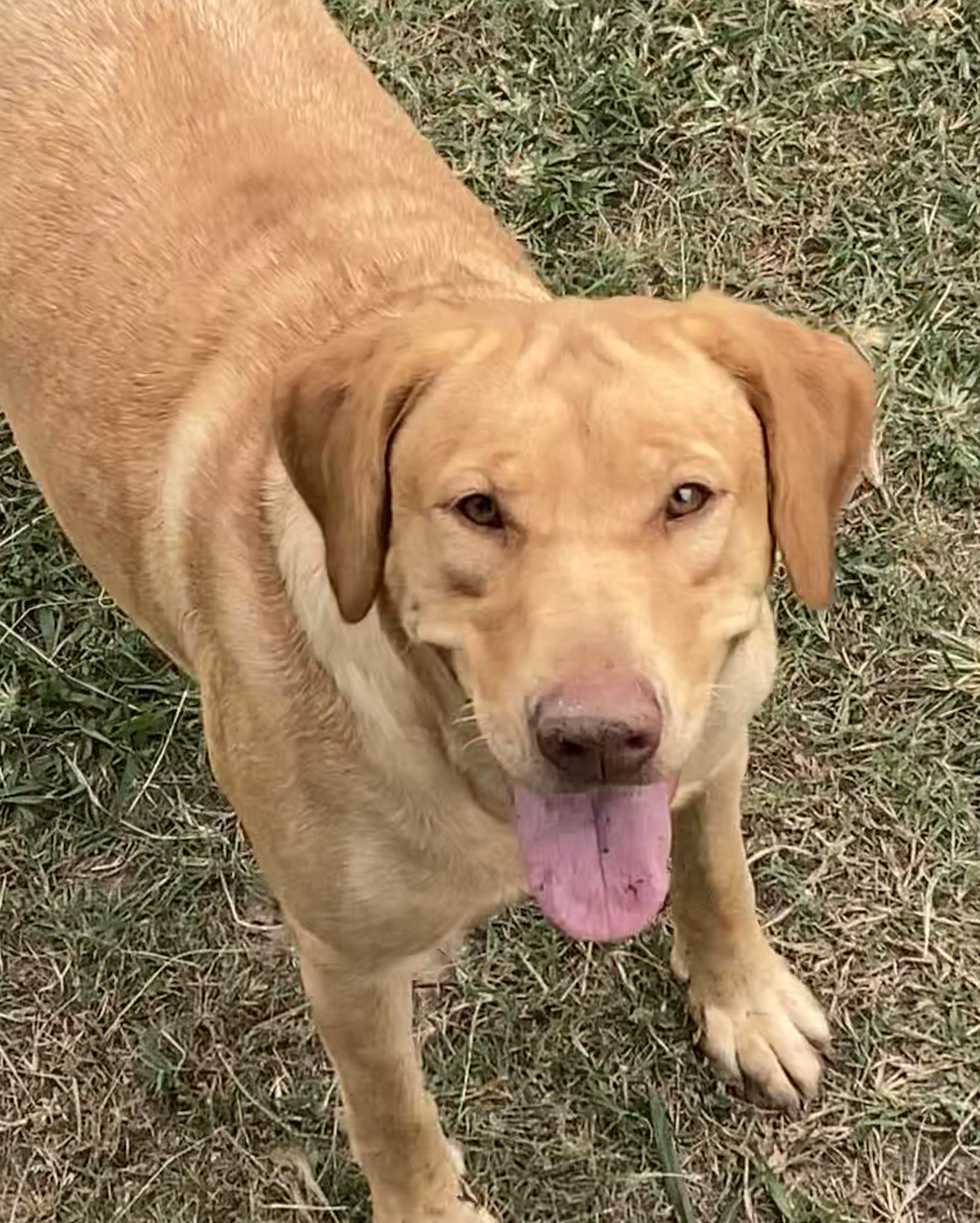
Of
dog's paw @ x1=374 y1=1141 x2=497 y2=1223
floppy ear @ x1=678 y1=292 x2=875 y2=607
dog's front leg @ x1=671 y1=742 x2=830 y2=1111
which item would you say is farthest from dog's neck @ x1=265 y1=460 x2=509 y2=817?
dog's paw @ x1=374 y1=1141 x2=497 y2=1223

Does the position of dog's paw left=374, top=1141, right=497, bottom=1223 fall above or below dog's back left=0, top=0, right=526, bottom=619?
below

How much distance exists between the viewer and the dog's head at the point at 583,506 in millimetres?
2186

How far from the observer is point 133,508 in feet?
10.2

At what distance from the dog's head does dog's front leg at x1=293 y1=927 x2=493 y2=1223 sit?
1.95 feet

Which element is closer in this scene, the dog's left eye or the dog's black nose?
the dog's black nose

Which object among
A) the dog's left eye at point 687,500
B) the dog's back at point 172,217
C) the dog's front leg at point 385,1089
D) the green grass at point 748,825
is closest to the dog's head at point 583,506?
the dog's left eye at point 687,500

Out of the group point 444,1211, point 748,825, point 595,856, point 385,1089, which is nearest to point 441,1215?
point 444,1211

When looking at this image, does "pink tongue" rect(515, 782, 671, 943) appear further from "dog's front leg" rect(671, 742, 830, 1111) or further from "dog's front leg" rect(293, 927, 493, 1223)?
"dog's front leg" rect(671, 742, 830, 1111)

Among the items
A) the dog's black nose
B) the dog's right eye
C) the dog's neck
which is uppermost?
the dog's right eye

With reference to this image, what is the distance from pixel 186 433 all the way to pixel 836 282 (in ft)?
6.51

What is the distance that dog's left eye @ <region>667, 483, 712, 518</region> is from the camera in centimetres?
225

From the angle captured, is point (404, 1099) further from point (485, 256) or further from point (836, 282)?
point (836, 282)

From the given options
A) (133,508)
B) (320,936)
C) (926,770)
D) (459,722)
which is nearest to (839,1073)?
(926,770)

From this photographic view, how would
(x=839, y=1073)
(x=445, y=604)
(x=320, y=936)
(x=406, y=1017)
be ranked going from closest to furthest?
1. (x=445, y=604)
2. (x=320, y=936)
3. (x=406, y=1017)
4. (x=839, y=1073)
